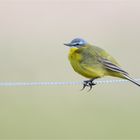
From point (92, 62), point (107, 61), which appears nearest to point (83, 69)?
point (92, 62)

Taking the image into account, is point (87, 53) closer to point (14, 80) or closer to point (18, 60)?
point (14, 80)

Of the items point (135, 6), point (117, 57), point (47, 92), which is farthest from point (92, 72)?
point (135, 6)

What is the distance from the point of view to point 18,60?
948cm

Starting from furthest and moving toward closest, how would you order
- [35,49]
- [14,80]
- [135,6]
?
[135,6] → [35,49] → [14,80]

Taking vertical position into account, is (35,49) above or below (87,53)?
above

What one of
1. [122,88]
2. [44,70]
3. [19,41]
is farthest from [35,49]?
[122,88]

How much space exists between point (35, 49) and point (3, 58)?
2.41 ft

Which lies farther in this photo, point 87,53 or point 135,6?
point 135,6

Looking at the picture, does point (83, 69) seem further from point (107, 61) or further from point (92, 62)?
point (107, 61)

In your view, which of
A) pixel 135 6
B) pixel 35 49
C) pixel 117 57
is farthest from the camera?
pixel 135 6

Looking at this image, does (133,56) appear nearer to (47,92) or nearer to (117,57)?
(117,57)

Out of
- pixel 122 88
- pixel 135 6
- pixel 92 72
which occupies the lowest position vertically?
pixel 92 72

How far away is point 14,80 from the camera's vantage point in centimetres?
838

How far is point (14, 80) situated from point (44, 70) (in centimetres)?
57
